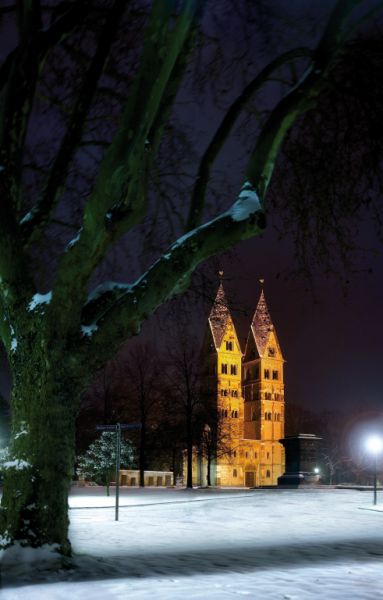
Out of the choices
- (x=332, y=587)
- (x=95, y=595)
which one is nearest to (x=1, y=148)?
(x=95, y=595)

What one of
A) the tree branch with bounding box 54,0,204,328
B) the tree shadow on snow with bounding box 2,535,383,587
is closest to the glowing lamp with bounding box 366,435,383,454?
the tree shadow on snow with bounding box 2,535,383,587

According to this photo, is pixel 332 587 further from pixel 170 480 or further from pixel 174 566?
pixel 170 480

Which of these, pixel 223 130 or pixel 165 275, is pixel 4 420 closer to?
pixel 223 130

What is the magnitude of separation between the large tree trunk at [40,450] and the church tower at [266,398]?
12431cm

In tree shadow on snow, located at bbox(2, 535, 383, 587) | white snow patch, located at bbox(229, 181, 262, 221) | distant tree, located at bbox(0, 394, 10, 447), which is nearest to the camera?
tree shadow on snow, located at bbox(2, 535, 383, 587)

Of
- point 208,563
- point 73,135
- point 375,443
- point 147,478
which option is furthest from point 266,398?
point 208,563

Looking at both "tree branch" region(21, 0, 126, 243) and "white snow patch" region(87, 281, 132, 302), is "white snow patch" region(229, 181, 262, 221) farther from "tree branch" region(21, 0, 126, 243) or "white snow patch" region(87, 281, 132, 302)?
"tree branch" region(21, 0, 126, 243)

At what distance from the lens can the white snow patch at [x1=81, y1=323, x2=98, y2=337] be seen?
851cm

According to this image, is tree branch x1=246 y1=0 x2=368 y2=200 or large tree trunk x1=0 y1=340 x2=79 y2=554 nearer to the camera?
large tree trunk x1=0 y1=340 x2=79 y2=554

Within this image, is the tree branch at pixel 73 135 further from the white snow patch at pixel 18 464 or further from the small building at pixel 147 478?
the small building at pixel 147 478

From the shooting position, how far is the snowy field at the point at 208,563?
661 cm

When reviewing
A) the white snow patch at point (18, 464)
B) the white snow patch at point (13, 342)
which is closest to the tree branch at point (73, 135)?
the white snow patch at point (13, 342)

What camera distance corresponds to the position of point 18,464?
316 inches

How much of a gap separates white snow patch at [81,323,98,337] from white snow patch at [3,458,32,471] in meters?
1.63
